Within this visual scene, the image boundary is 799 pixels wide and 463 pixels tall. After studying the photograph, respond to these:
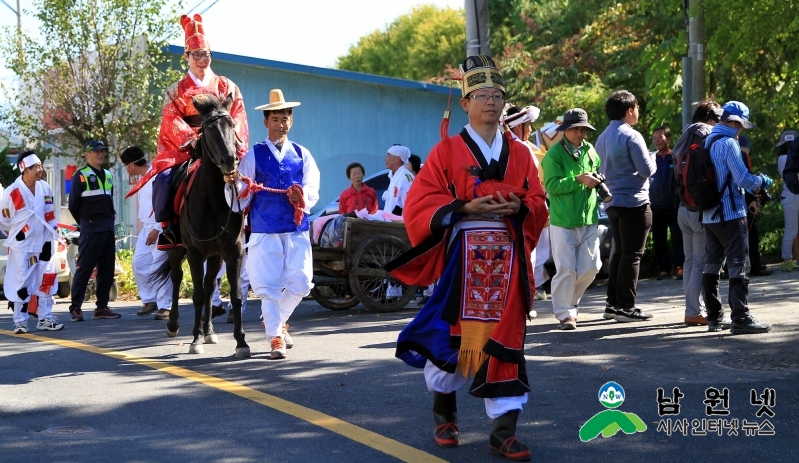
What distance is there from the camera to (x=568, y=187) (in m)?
10.3

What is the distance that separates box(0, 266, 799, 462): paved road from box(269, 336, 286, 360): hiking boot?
19cm

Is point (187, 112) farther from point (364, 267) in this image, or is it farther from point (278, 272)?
point (364, 267)

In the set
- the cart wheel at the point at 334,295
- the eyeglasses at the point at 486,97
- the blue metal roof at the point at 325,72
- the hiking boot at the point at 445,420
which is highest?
the blue metal roof at the point at 325,72

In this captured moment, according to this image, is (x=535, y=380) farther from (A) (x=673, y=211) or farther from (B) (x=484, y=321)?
(A) (x=673, y=211)

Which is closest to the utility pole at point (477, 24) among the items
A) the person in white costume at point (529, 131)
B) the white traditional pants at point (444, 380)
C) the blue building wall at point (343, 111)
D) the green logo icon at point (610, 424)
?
the person in white costume at point (529, 131)

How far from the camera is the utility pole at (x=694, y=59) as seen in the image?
15289 mm

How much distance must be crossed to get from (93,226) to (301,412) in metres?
7.53

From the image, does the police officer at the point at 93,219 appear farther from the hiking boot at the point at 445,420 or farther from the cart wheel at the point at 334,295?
the hiking boot at the point at 445,420

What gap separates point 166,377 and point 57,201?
81.0ft

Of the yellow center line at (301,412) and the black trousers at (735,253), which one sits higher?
the black trousers at (735,253)

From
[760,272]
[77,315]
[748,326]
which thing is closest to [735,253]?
[748,326]

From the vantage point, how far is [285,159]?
29.6 ft

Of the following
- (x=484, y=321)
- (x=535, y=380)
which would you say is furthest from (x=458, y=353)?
(x=535, y=380)

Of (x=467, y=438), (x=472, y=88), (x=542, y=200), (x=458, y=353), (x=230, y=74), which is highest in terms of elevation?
(x=230, y=74)
